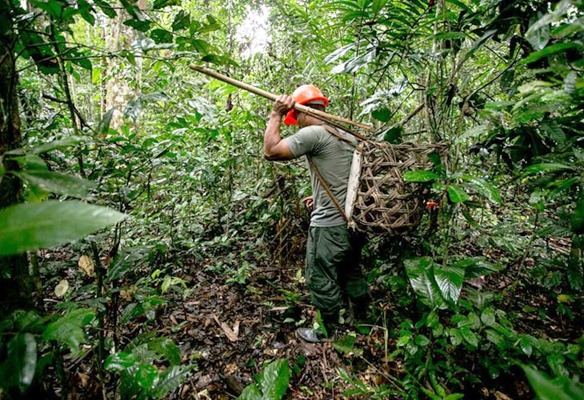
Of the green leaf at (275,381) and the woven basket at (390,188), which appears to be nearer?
the green leaf at (275,381)

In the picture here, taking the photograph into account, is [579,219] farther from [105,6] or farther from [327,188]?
[105,6]

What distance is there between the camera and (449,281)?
1.67m

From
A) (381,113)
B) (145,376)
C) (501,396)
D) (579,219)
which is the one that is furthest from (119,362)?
(501,396)

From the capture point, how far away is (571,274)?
223cm

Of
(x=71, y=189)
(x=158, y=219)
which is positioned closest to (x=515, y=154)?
(x=71, y=189)

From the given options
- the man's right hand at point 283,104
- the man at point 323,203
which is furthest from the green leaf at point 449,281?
the man's right hand at point 283,104

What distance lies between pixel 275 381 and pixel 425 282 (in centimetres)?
102

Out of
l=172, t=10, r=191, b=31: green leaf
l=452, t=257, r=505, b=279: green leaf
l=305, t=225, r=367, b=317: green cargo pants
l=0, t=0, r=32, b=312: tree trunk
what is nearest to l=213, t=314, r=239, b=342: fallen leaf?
l=305, t=225, r=367, b=317: green cargo pants

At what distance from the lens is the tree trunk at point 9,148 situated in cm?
103

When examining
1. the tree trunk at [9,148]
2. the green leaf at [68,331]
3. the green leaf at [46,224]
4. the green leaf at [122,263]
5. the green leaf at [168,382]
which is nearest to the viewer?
the green leaf at [46,224]

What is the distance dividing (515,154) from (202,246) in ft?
9.88

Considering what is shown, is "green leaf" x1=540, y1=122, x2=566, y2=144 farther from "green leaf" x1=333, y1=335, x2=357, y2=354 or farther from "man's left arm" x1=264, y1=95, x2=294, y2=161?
"green leaf" x1=333, y1=335, x2=357, y2=354

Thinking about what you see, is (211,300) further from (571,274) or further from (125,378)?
(571,274)

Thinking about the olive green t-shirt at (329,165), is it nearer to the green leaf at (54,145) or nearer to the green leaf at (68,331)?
the green leaf at (54,145)
